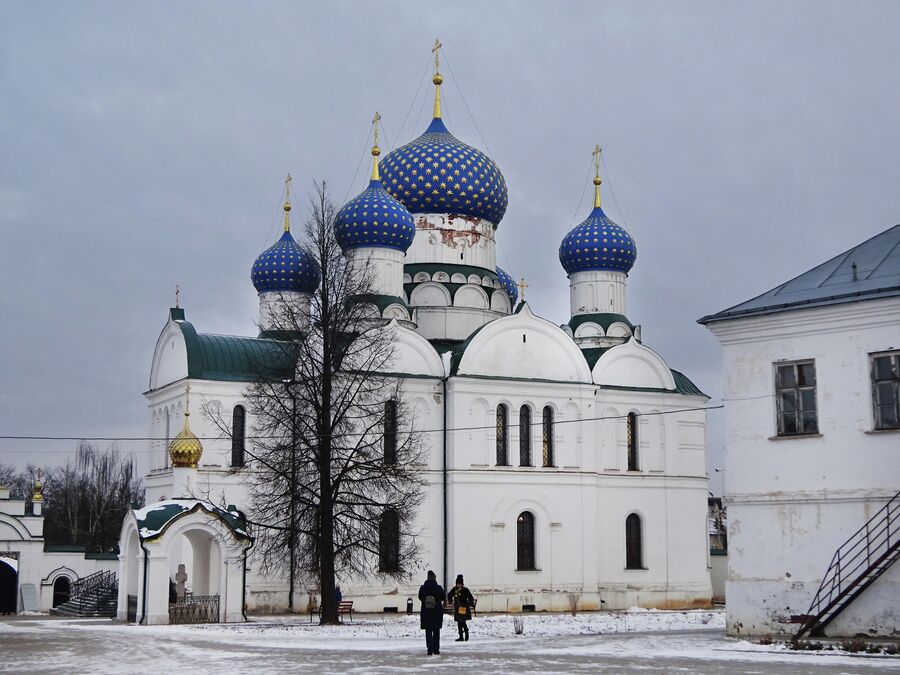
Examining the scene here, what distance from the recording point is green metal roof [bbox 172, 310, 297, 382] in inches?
1078

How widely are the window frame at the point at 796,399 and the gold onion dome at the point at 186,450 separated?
528 inches

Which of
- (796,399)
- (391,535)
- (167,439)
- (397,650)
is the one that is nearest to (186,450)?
(167,439)

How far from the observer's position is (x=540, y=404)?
28953 millimetres

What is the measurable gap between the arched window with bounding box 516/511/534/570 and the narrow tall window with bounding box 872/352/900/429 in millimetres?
13316

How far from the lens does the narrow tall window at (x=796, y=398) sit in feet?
55.9

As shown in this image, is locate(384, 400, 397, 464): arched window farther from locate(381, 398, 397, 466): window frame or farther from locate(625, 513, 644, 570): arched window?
locate(625, 513, 644, 570): arched window

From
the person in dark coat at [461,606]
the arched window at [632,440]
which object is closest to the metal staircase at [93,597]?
the person in dark coat at [461,606]

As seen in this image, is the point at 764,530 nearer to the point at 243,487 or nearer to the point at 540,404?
the point at 540,404

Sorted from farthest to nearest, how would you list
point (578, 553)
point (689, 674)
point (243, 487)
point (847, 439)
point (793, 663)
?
point (578, 553)
point (243, 487)
point (847, 439)
point (793, 663)
point (689, 674)

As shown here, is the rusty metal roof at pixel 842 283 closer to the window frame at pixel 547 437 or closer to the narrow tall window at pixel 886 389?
the narrow tall window at pixel 886 389

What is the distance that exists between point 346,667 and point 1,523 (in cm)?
2076

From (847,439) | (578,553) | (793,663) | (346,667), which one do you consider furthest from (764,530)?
(578,553)

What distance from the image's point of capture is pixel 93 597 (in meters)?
27.5

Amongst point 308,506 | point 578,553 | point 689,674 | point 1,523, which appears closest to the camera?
point 689,674
